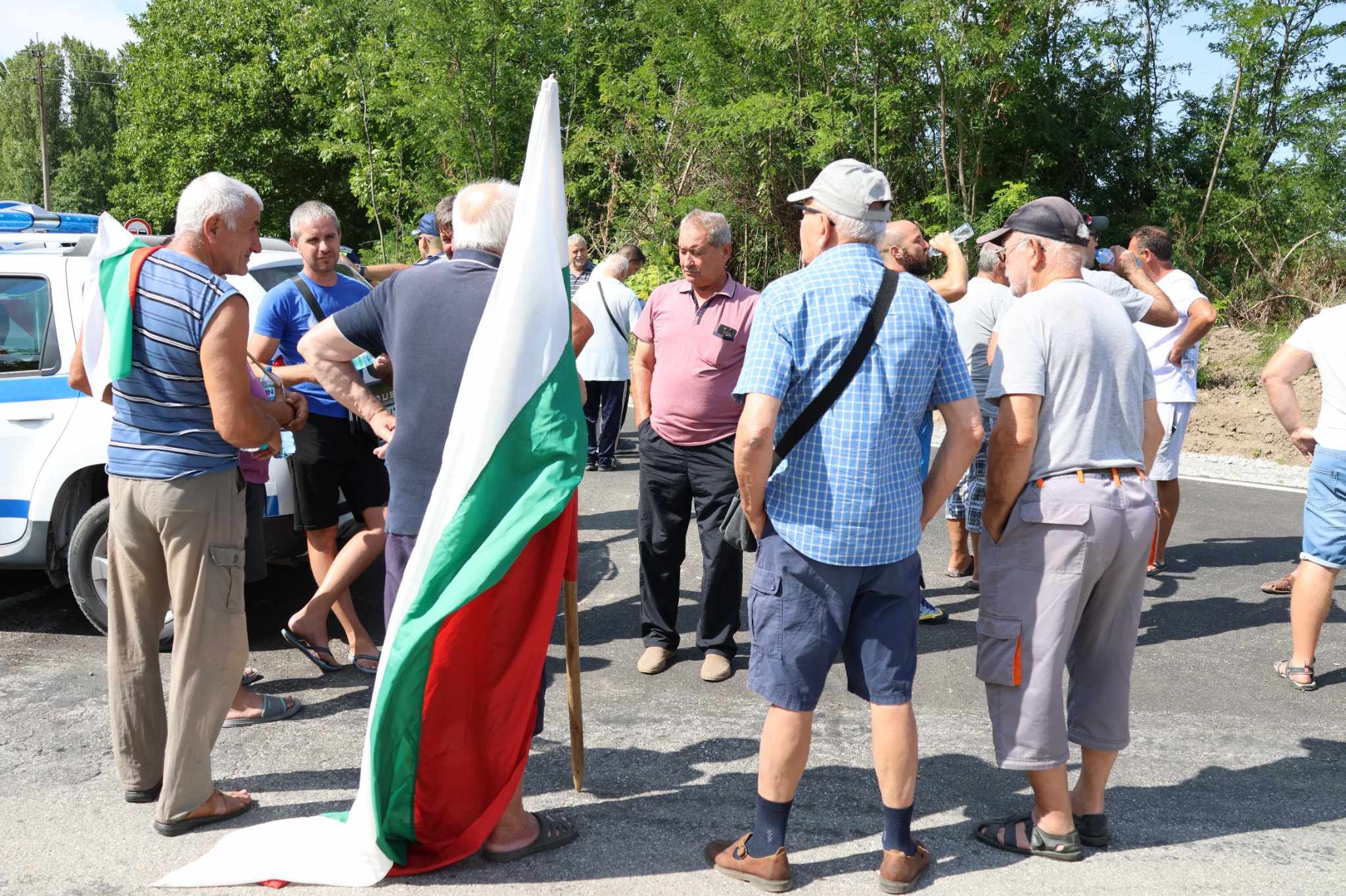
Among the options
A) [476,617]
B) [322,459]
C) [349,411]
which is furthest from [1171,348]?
[476,617]

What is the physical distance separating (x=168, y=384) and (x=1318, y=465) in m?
4.57

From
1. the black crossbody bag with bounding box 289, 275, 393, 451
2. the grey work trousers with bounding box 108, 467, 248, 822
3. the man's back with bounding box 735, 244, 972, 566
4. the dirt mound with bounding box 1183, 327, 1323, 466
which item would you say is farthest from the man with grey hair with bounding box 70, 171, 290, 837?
the dirt mound with bounding box 1183, 327, 1323, 466

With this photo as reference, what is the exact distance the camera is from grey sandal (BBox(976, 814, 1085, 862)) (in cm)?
338

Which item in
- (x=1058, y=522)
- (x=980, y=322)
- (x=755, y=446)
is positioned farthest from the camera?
(x=980, y=322)

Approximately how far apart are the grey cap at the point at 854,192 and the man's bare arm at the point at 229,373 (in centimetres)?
175

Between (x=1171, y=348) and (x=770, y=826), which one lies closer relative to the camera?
(x=770, y=826)


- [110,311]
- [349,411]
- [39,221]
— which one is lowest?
[349,411]

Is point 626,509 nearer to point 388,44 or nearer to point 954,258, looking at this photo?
point 954,258

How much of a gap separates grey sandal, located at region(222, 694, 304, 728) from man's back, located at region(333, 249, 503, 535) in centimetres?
133

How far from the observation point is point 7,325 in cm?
522

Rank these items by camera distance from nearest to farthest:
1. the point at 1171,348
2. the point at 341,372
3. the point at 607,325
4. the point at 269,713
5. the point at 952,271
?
1. the point at 341,372
2. the point at 269,713
3. the point at 952,271
4. the point at 1171,348
5. the point at 607,325

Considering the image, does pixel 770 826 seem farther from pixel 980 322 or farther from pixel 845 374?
pixel 980 322

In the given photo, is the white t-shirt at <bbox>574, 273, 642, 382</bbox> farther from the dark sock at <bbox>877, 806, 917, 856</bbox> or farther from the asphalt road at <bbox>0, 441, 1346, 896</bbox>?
the dark sock at <bbox>877, 806, 917, 856</bbox>

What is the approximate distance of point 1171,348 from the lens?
6500mm
